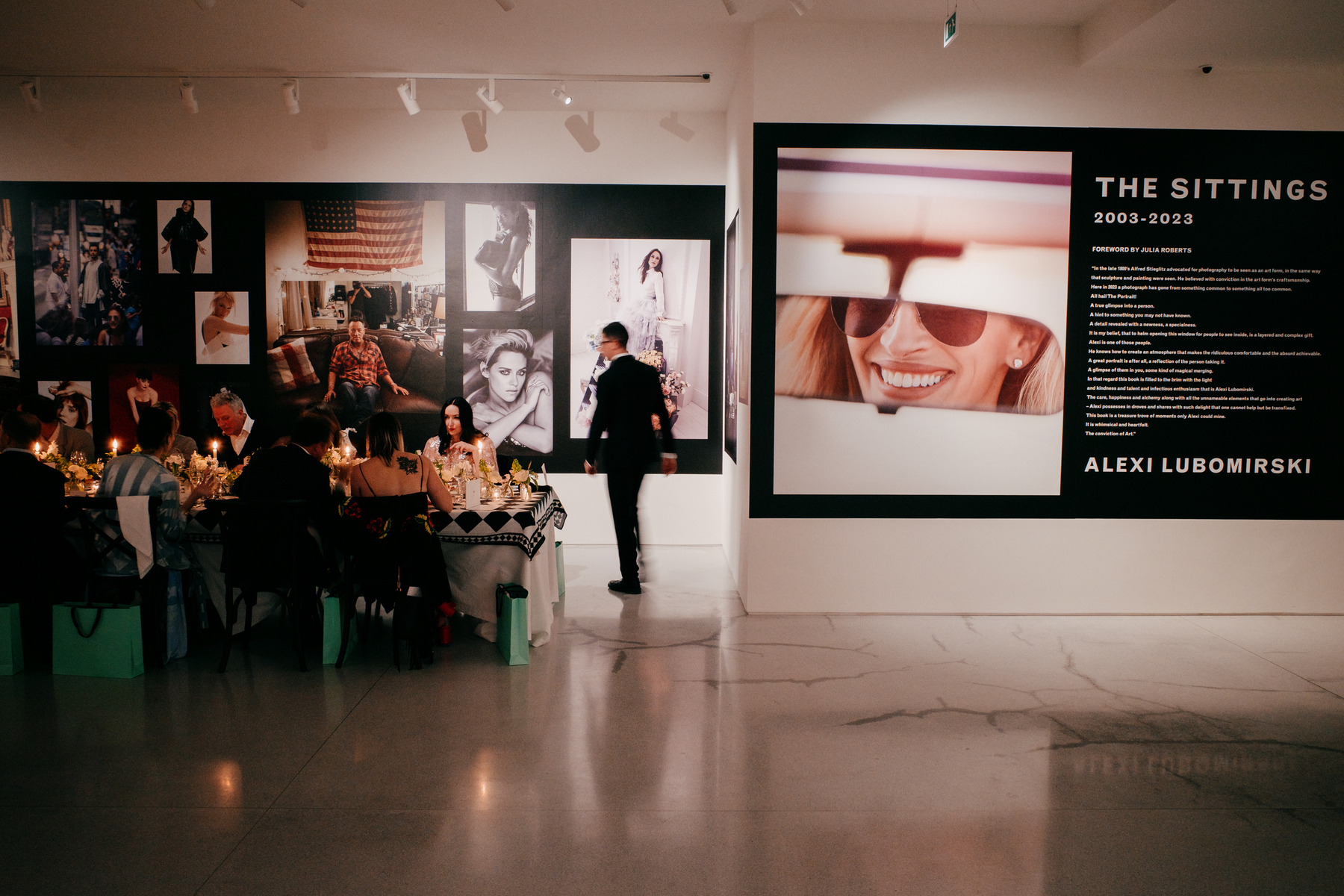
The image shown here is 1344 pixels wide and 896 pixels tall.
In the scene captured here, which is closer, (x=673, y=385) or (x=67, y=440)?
(x=67, y=440)

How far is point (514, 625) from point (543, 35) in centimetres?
383

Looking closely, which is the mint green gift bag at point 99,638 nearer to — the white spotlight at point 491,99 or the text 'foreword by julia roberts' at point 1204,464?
the white spotlight at point 491,99

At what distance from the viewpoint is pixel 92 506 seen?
13.8 feet

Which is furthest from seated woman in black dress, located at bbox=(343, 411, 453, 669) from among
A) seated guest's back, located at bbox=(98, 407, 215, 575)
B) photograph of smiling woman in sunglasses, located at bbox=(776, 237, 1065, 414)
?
photograph of smiling woman in sunglasses, located at bbox=(776, 237, 1065, 414)

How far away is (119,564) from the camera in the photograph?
437 centimetres

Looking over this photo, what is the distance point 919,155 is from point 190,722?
4.91 m

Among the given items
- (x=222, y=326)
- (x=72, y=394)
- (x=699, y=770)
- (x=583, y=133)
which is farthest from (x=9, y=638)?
(x=583, y=133)

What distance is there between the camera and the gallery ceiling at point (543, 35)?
16.0 ft

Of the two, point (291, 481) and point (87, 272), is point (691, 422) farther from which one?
point (87, 272)

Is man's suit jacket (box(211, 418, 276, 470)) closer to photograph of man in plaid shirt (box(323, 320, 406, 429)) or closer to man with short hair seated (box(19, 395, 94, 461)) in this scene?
photograph of man in plaid shirt (box(323, 320, 406, 429))

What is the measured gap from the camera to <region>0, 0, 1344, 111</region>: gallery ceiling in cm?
488

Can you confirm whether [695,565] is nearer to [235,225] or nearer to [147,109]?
[235,225]

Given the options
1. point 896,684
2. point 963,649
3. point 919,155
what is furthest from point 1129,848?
point 919,155

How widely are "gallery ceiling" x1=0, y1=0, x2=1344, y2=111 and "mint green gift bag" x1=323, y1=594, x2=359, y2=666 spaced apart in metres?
3.54
